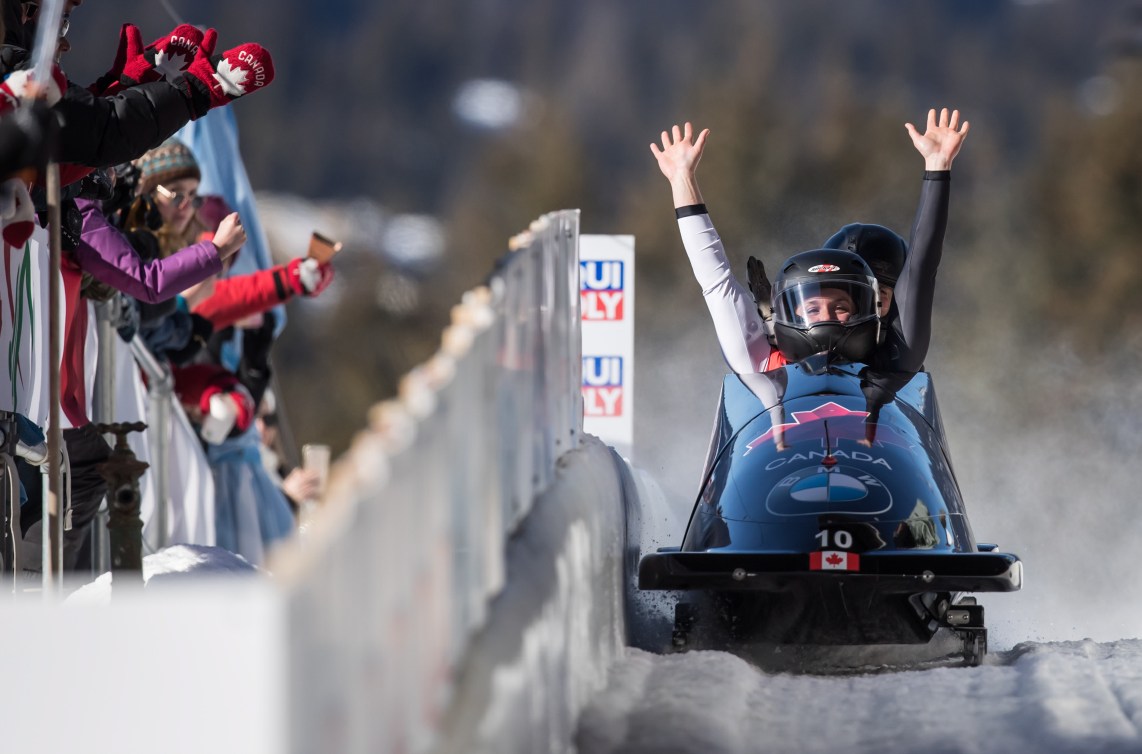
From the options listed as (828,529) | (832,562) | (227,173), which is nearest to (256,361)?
(227,173)

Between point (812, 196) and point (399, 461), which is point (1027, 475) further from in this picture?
point (812, 196)

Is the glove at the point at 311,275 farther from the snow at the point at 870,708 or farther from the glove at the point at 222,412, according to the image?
the snow at the point at 870,708

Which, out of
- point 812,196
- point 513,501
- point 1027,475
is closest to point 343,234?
point 812,196

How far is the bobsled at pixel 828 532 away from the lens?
4402 mm

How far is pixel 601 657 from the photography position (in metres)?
4.07

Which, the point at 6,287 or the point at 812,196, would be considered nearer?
the point at 6,287

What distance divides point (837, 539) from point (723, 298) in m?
1.84

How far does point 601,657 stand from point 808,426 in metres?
1.36

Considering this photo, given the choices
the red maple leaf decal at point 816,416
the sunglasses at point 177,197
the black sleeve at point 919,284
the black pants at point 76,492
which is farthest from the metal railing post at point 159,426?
the black sleeve at point 919,284

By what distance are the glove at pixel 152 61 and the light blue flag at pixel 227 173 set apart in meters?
3.31

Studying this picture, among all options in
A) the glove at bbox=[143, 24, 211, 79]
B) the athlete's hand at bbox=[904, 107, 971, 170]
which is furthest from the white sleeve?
the glove at bbox=[143, 24, 211, 79]

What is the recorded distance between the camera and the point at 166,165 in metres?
6.30

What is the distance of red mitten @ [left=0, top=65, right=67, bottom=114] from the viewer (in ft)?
12.4

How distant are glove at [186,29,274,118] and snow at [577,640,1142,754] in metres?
1.66
